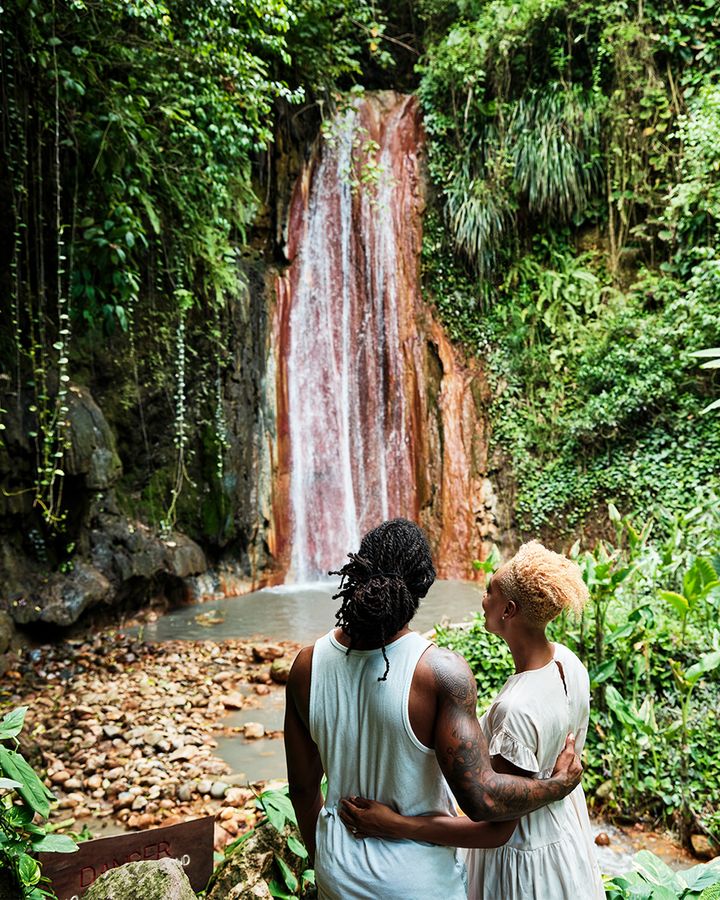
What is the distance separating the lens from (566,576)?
1.88 m

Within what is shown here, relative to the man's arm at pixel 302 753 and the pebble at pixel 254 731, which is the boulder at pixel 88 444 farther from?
the man's arm at pixel 302 753

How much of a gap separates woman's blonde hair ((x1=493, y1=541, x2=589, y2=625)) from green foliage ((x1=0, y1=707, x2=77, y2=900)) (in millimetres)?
1525

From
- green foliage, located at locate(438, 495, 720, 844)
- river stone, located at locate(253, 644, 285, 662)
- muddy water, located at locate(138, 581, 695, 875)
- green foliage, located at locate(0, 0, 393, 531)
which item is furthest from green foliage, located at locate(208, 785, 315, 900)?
river stone, located at locate(253, 644, 285, 662)

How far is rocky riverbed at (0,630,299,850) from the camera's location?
3836mm

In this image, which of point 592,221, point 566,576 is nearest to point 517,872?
point 566,576

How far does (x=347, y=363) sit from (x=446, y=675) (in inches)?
378

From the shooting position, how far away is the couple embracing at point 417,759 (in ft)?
5.07

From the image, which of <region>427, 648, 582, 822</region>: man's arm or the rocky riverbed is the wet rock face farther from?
<region>427, 648, 582, 822</region>: man's arm

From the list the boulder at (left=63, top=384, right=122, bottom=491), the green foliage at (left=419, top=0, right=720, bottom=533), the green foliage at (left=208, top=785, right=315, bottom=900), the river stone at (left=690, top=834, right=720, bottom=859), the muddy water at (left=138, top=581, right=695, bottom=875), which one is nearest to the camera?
the green foliage at (left=208, top=785, right=315, bottom=900)

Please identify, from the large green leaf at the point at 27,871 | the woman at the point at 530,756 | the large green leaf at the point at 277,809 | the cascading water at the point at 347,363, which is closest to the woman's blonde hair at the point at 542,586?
the woman at the point at 530,756

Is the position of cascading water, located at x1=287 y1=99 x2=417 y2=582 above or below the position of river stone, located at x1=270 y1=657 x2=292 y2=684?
above

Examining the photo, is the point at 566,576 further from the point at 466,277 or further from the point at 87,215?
the point at 466,277

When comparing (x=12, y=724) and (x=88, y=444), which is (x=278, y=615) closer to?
(x=88, y=444)

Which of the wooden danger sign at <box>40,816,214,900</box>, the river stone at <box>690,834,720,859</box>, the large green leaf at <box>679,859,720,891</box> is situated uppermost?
the wooden danger sign at <box>40,816,214,900</box>
